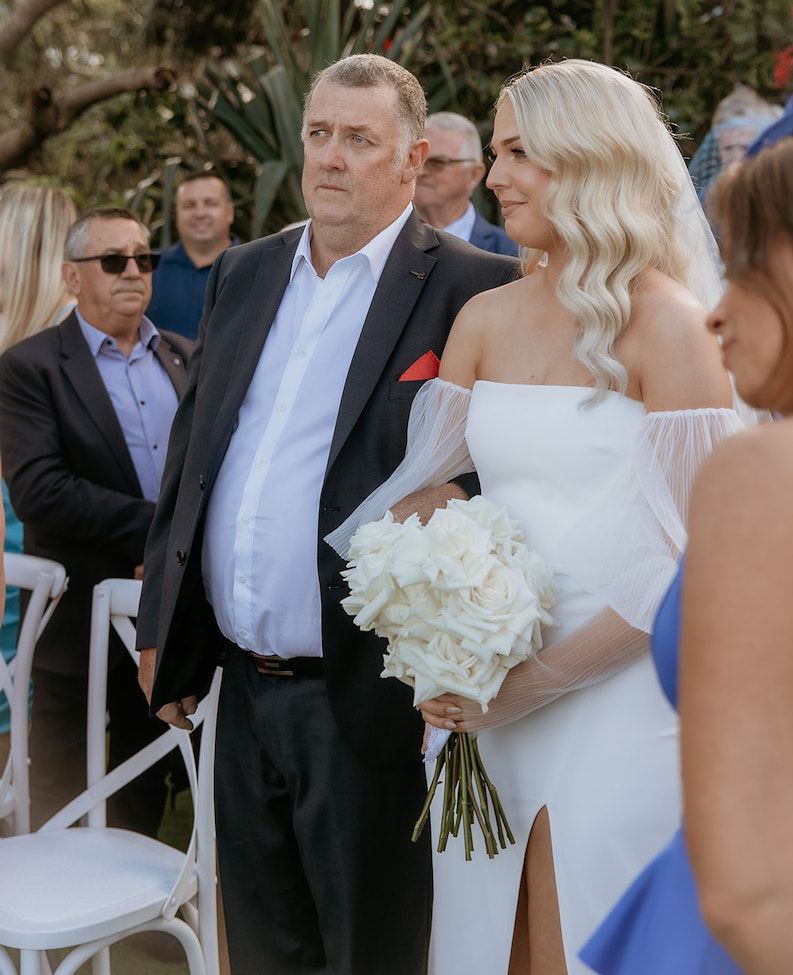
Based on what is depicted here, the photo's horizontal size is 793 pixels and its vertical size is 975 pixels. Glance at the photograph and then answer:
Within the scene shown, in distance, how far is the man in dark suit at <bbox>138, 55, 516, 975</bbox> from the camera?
240 cm

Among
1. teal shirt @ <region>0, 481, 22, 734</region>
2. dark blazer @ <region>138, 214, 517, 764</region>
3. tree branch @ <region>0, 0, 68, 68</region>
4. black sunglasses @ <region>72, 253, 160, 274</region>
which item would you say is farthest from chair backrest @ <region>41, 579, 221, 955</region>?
tree branch @ <region>0, 0, 68, 68</region>

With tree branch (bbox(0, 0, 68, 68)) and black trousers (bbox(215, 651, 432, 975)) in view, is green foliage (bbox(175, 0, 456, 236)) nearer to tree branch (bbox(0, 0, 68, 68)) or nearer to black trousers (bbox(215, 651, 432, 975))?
tree branch (bbox(0, 0, 68, 68))

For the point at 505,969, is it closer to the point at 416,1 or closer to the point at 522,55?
the point at 522,55

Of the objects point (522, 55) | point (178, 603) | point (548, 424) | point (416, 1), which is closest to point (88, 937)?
point (178, 603)

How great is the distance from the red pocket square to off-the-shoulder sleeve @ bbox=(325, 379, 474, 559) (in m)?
0.09

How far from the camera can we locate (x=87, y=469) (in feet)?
12.0

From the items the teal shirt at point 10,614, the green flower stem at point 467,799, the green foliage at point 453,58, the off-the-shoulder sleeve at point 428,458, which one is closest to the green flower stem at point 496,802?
the green flower stem at point 467,799

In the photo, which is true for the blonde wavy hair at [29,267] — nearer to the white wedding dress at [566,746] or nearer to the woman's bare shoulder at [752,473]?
the white wedding dress at [566,746]

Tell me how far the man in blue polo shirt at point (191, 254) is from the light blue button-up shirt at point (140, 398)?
142cm

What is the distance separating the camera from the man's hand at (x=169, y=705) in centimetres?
265

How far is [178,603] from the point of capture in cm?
252

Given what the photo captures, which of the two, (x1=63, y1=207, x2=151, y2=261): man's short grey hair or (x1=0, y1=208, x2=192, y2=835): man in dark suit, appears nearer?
(x1=0, y1=208, x2=192, y2=835): man in dark suit

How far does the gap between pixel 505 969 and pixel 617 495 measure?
3.08ft

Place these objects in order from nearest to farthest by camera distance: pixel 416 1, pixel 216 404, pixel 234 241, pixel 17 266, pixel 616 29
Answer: pixel 216 404 < pixel 17 266 < pixel 234 241 < pixel 616 29 < pixel 416 1
